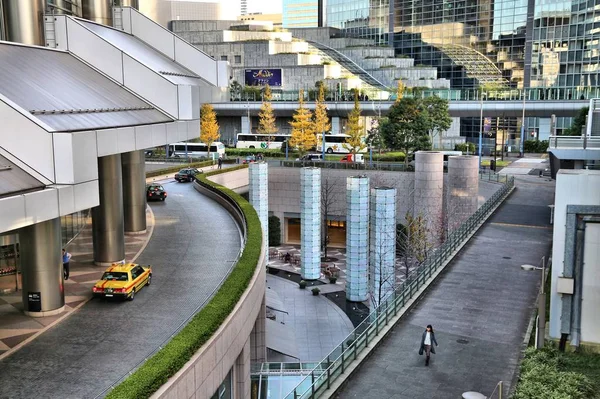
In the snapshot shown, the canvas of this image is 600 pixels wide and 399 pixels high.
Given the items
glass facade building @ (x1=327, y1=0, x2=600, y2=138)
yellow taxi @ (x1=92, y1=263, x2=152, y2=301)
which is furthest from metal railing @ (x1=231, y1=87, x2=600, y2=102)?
yellow taxi @ (x1=92, y1=263, x2=152, y2=301)

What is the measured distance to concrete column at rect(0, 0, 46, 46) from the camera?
19.9 metres

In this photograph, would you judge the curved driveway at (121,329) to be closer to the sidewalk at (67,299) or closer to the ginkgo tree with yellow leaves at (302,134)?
the sidewalk at (67,299)

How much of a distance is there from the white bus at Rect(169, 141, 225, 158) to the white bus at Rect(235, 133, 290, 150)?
5.62 m

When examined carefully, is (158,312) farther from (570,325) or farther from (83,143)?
(570,325)

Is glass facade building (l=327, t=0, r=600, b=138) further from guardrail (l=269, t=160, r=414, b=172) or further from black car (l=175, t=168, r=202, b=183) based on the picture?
black car (l=175, t=168, r=202, b=183)

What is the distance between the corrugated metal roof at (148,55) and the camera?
24.3m

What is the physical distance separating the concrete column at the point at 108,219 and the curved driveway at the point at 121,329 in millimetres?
1484

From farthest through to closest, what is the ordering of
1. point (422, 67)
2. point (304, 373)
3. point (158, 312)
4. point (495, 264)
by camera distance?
1. point (422, 67)
2. point (495, 264)
3. point (304, 373)
4. point (158, 312)

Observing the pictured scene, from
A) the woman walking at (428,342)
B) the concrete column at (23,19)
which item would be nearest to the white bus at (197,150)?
the concrete column at (23,19)

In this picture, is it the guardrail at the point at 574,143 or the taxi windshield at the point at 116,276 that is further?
the guardrail at the point at 574,143

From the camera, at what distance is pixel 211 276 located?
2189 cm

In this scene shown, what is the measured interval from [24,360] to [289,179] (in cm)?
4185

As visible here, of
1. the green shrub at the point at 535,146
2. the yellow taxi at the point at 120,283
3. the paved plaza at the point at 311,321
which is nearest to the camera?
the yellow taxi at the point at 120,283

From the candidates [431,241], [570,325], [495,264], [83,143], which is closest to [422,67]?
[431,241]
